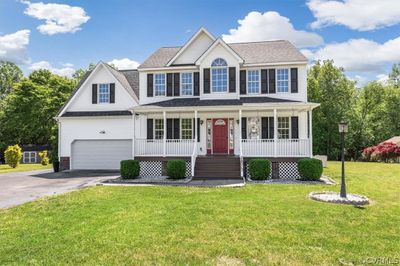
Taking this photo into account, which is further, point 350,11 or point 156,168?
point 156,168

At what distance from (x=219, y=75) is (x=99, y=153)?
10.0 meters

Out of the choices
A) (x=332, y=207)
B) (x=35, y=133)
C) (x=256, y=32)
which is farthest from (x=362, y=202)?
(x=35, y=133)

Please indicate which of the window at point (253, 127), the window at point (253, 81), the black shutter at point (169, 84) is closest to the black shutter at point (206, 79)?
the black shutter at point (169, 84)

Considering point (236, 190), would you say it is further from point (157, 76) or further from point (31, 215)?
point (157, 76)

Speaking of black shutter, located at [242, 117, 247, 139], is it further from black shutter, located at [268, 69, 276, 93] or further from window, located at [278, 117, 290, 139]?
black shutter, located at [268, 69, 276, 93]

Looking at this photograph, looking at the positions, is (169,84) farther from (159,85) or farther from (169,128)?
(169,128)

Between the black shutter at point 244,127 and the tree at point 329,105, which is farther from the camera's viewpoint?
the tree at point 329,105

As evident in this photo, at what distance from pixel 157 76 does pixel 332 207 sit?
13.7m

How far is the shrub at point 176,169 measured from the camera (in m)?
14.8

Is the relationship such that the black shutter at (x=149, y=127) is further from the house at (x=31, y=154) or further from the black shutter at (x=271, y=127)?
the house at (x=31, y=154)

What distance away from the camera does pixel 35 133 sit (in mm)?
37469

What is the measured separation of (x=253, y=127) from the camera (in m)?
17.5

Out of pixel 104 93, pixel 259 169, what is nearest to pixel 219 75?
pixel 259 169

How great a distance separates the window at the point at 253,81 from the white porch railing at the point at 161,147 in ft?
16.5
